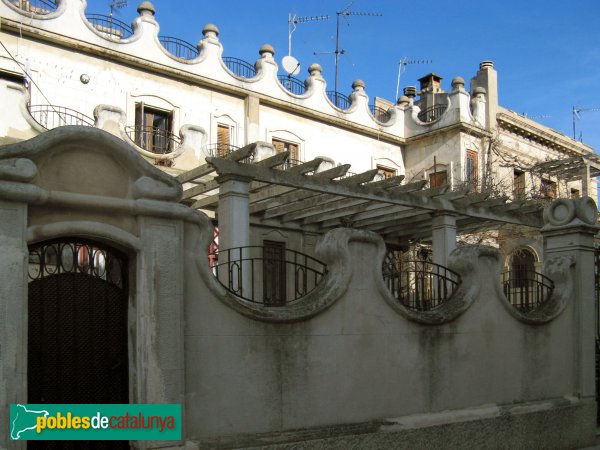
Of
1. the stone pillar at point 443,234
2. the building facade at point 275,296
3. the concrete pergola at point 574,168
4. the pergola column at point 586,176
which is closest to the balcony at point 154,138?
A: the building facade at point 275,296

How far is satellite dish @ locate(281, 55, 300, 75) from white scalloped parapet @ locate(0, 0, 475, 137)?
2.02ft

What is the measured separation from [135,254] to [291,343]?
166 cm

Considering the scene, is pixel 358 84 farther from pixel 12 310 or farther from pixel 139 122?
pixel 12 310

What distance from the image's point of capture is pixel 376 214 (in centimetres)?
1592

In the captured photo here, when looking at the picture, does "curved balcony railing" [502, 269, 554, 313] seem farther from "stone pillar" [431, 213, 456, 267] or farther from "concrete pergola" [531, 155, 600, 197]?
"concrete pergola" [531, 155, 600, 197]

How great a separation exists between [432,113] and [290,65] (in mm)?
7202

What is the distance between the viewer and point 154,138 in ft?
61.1

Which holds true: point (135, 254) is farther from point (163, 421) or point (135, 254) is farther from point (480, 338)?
point (480, 338)

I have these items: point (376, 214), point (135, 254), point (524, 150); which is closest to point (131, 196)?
point (135, 254)

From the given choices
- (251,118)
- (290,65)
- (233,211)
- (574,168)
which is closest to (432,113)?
(574,168)

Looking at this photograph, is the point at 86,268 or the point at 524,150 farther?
→ the point at 524,150

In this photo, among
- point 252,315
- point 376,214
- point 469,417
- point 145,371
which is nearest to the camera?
point 145,371

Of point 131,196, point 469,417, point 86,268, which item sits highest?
point 131,196

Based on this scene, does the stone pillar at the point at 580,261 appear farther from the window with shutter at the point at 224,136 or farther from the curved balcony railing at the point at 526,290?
the window with shutter at the point at 224,136
